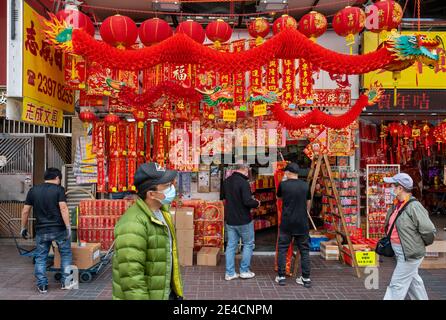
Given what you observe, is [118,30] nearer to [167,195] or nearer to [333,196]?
[167,195]

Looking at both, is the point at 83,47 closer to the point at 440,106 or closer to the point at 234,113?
the point at 234,113

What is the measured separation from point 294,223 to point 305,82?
3.31m

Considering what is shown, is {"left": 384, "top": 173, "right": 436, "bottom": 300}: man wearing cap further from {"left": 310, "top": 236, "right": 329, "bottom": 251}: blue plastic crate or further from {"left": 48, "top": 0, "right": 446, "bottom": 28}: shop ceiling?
{"left": 48, "top": 0, "right": 446, "bottom": 28}: shop ceiling

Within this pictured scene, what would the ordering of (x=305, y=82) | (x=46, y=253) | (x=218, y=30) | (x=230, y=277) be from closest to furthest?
(x=46, y=253) → (x=230, y=277) → (x=218, y=30) → (x=305, y=82)

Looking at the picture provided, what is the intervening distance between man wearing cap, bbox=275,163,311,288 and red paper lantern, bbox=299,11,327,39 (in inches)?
92.2

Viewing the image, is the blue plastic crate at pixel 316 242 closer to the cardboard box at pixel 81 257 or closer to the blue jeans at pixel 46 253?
the cardboard box at pixel 81 257

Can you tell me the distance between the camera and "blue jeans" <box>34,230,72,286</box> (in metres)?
5.48

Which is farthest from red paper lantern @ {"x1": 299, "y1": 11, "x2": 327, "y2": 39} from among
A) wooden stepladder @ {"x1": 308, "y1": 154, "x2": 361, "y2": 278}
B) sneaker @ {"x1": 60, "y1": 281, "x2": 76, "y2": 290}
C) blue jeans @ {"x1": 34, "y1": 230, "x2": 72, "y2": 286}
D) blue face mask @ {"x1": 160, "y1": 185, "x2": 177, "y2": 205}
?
sneaker @ {"x1": 60, "y1": 281, "x2": 76, "y2": 290}

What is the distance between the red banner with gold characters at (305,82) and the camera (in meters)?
7.53

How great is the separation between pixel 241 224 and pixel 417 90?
5.34m

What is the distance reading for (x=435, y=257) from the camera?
22.6ft

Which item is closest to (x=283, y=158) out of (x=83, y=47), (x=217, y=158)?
(x=217, y=158)

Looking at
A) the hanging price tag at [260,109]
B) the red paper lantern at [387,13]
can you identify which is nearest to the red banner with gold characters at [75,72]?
the hanging price tag at [260,109]

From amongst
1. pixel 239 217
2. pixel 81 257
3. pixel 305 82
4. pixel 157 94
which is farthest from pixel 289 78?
pixel 81 257
